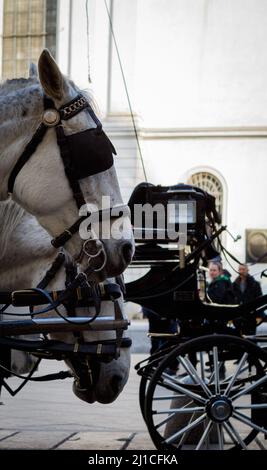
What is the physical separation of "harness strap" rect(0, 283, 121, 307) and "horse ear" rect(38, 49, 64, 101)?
0.91 m

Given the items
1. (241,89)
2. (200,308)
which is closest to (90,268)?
(200,308)

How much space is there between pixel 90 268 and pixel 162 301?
2.21m

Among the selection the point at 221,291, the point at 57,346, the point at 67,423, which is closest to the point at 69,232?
the point at 57,346

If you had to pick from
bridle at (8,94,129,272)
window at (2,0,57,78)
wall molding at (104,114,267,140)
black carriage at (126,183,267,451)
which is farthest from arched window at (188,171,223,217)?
bridle at (8,94,129,272)

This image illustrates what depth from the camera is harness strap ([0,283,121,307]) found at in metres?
3.97

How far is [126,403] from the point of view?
7555 millimetres

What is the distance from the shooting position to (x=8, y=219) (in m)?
4.30

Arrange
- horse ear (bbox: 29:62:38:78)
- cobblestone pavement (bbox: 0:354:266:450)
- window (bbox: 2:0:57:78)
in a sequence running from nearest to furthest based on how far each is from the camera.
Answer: horse ear (bbox: 29:62:38:78) < cobblestone pavement (bbox: 0:354:266:450) < window (bbox: 2:0:57:78)

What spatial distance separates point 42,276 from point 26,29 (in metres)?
16.1

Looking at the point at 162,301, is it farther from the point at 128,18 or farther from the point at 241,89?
the point at 241,89

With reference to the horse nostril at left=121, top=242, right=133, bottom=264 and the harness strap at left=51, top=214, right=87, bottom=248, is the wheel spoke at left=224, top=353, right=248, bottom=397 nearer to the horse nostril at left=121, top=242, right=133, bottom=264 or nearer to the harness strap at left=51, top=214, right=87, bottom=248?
the horse nostril at left=121, top=242, right=133, bottom=264

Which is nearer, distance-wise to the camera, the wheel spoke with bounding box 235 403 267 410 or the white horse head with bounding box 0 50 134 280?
the white horse head with bounding box 0 50 134 280

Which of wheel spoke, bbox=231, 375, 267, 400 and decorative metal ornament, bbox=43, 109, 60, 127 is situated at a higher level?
decorative metal ornament, bbox=43, 109, 60, 127
